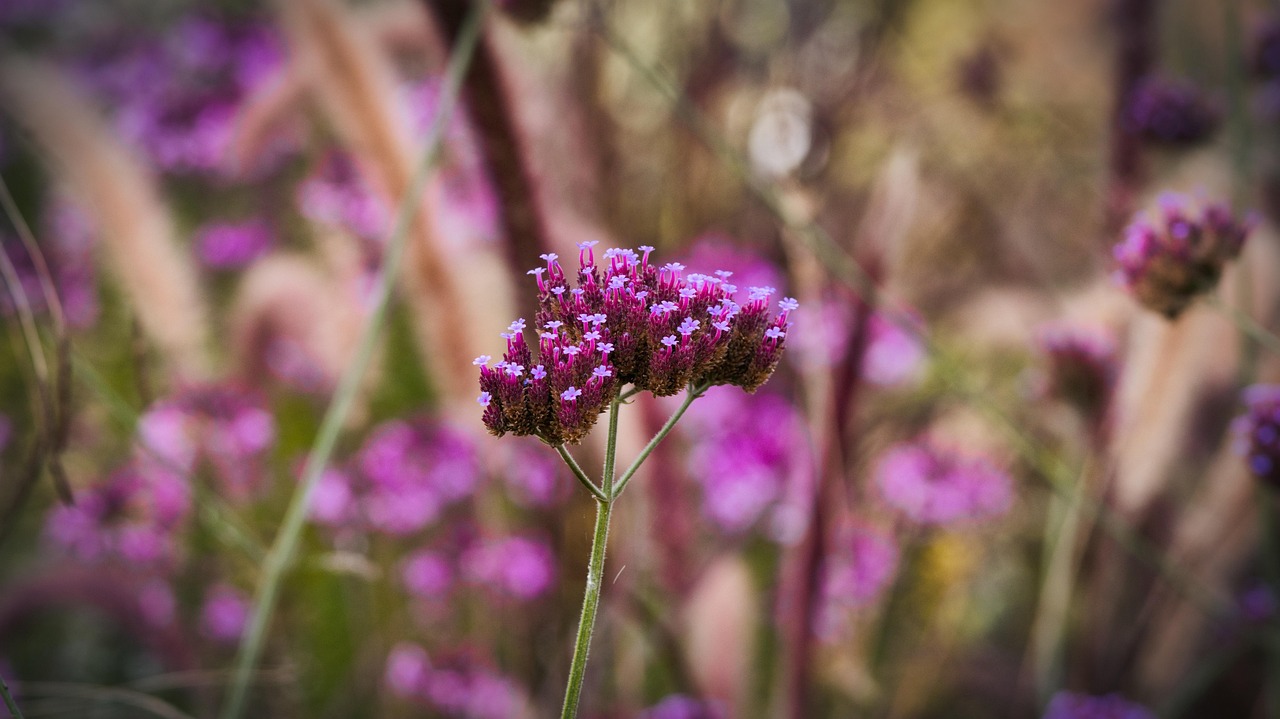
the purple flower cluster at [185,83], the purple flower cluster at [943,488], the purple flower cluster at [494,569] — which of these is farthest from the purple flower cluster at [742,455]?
the purple flower cluster at [185,83]

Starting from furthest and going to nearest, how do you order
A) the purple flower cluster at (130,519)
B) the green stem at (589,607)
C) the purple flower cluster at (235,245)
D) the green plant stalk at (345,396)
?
1. the purple flower cluster at (235,245)
2. the purple flower cluster at (130,519)
3. the green plant stalk at (345,396)
4. the green stem at (589,607)

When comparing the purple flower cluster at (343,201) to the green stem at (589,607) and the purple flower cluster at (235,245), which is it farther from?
the green stem at (589,607)

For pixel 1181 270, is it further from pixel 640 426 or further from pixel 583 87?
pixel 583 87

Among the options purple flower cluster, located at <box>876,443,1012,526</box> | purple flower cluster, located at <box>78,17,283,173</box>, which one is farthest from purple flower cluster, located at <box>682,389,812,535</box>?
purple flower cluster, located at <box>78,17,283,173</box>

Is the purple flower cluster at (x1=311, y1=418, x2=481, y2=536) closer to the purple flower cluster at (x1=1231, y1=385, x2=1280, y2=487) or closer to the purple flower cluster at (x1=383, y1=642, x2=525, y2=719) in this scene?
the purple flower cluster at (x1=383, y1=642, x2=525, y2=719)

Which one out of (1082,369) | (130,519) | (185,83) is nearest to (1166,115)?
(1082,369)

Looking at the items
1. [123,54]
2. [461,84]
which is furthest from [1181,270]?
[123,54]
